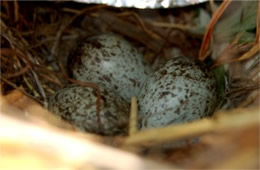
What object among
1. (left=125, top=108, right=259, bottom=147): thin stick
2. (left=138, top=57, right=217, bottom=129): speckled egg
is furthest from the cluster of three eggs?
(left=125, top=108, right=259, bottom=147): thin stick

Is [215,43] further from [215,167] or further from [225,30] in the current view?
[215,167]

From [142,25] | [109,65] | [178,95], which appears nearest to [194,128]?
[178,95]

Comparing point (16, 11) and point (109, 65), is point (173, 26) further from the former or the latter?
point (16, 11)

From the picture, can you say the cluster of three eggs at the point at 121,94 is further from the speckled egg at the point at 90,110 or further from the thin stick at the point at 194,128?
the thin stick at the point at 194,128

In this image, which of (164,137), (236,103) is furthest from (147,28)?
(164,137)

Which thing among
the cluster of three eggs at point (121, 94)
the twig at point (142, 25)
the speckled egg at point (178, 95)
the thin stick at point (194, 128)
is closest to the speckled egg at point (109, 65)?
the cluster of three eggs at point (121, 94)

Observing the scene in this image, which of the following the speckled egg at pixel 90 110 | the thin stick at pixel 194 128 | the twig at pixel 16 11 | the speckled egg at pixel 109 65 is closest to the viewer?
the thin stick at pixel 194 128
